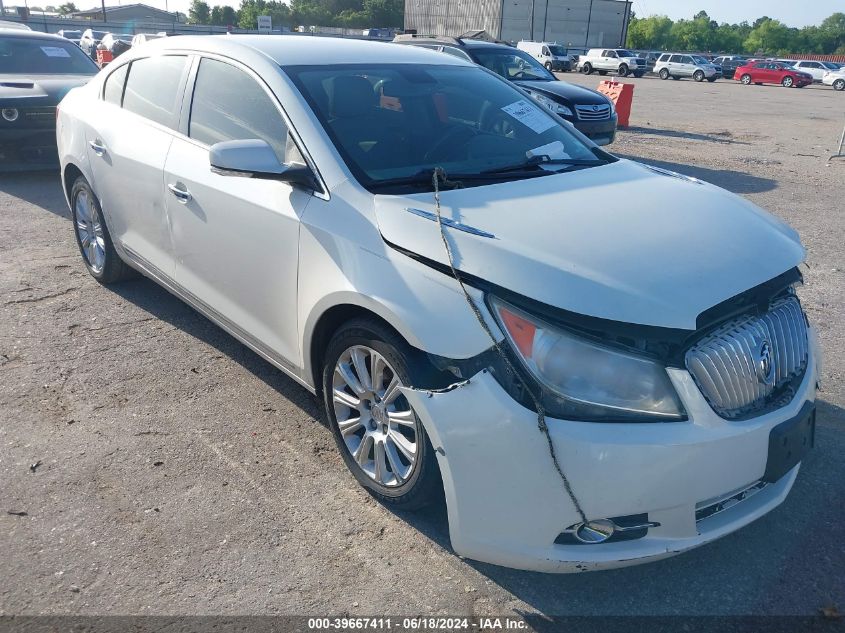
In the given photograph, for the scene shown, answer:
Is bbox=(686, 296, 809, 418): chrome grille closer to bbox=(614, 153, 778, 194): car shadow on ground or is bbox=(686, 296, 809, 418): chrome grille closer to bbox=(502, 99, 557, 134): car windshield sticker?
bbox=(502, 99, 557, 134): car windshield sticker

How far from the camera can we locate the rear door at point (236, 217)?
3.23 m

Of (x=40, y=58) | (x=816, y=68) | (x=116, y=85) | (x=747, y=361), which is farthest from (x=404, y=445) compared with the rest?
(x=816, y=68)

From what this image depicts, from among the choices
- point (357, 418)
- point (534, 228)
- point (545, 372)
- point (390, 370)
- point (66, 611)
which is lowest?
point (66, 611)

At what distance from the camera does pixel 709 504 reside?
7.78ft

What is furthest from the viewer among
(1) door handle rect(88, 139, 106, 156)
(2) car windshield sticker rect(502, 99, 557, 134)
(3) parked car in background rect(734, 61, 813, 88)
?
(3) parked car in background rect(734, 61, 813, 88)

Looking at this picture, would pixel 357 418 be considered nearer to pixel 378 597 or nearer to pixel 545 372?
pixel 378 597

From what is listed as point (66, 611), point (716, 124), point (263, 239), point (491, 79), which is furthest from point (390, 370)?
point (716, 124)

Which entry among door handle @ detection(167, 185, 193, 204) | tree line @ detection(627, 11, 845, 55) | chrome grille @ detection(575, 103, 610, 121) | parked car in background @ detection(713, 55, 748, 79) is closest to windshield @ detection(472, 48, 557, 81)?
chrome grille @ detection(575, 103, 610, 121)

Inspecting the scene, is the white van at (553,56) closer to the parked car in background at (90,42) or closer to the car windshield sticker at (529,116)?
the parked car in background at (90,42)

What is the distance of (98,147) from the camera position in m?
4.70

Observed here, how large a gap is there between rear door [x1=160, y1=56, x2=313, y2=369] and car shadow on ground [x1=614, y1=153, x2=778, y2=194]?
654cm

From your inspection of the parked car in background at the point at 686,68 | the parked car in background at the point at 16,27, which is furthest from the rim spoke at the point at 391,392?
the parked car in background at the point at 686,68

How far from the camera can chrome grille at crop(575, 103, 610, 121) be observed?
1112 centimetres

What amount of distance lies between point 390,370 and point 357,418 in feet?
1.27
